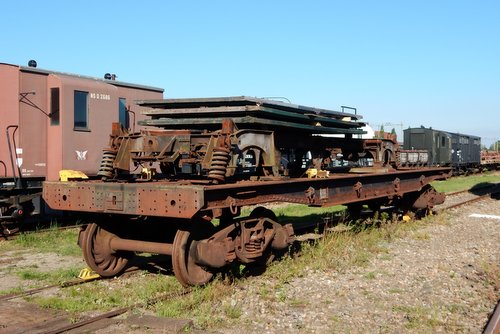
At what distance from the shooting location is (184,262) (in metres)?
6.06

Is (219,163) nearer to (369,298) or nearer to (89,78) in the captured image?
(369,298)

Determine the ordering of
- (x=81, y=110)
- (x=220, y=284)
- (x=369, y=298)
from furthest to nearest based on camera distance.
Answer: (x=81, y=110)
(x=220, y=284)
(x=369, y=298)

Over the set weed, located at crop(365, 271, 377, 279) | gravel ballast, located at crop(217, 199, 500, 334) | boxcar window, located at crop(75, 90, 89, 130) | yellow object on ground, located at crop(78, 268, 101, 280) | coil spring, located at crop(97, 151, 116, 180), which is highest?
boxcar window, located at crop(75, 90, 89, 130)

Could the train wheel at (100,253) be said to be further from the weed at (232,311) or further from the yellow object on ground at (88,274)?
the weed at (232,311)

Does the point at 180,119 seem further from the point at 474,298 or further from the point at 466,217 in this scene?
the point at 466,217

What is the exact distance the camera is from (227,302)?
231 inches

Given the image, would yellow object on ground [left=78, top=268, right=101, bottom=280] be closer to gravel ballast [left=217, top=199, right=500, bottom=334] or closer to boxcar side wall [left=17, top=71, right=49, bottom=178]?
gravel ballast [left=217, top=199, right=500, bottom=334]

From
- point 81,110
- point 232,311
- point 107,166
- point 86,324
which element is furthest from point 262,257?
point 81,110

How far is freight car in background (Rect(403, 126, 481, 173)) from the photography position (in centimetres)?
3488

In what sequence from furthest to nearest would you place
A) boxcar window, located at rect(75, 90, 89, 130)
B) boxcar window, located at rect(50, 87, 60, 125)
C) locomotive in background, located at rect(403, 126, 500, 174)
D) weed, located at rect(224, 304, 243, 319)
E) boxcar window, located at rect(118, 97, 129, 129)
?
locomotive in background, located at rect(403, 126, 500, 174)
boxcar window, located at rect(118, 97, 129, 129)
boxcar window, located at rect(75, 90, 89, 130)
boxcar window, located at rect(50, 87, 60, 125)
weed, located at rect(224, 304, 243, 319)

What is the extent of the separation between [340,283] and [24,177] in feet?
23.6

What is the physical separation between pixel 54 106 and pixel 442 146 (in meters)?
29.5

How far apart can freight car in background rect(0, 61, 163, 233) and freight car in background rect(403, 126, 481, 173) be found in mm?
26651

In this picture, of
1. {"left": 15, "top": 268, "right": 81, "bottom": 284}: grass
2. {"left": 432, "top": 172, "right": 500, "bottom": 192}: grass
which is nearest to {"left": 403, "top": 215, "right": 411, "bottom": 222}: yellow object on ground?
{"left": 15, "top": 268, "right": 81, "bottom": 284}: grass
